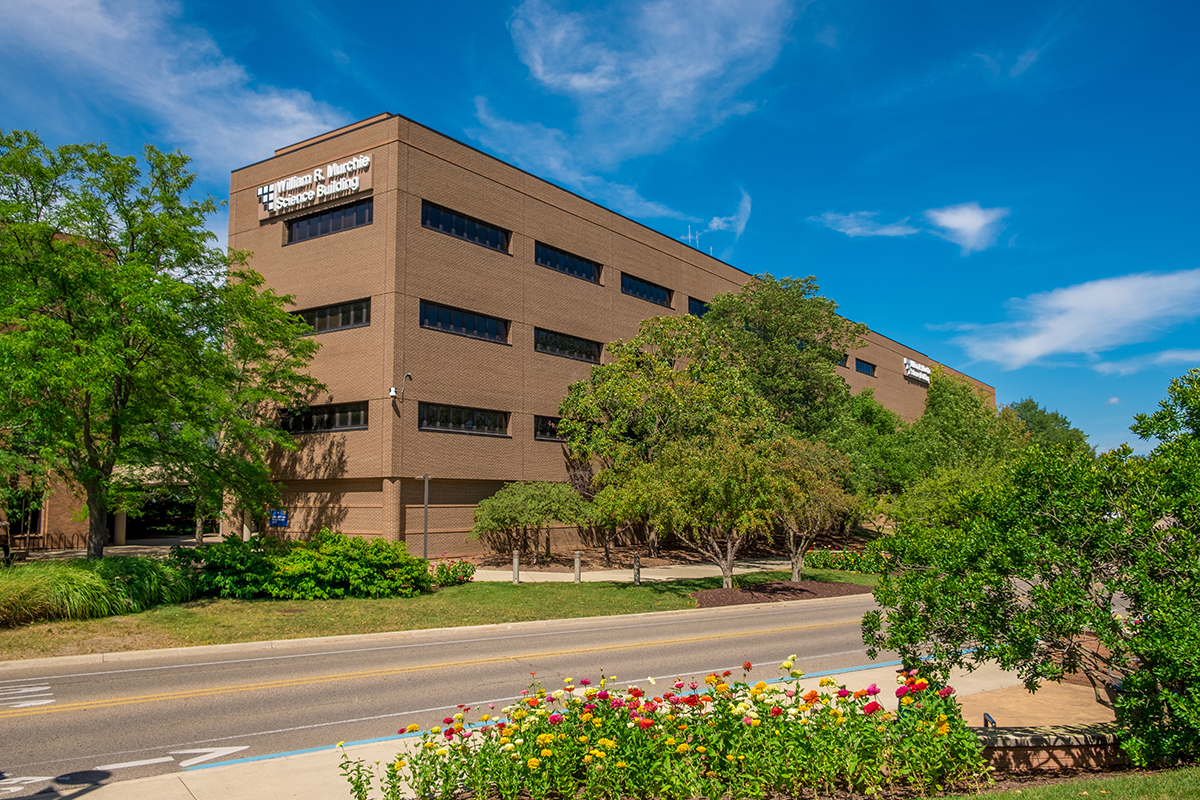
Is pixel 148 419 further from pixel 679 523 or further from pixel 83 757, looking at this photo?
pixel 679 523

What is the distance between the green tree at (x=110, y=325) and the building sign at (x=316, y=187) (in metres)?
10.9

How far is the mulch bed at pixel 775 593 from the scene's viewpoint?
894 inches

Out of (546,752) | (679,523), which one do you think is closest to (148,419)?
(679,523)

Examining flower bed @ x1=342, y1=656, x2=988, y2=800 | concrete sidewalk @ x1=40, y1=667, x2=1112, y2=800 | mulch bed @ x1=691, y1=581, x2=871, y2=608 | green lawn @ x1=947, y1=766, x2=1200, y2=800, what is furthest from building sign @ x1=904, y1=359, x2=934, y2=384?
flower bed @ x1=342, y1=656, x2=988, y2=800

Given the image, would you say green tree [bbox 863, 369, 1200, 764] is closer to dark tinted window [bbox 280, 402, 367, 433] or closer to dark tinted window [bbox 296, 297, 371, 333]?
dark tinted window [bbox 280, 402, 367, 433]


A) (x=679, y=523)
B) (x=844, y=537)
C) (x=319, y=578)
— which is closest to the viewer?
(x=319, y=578)

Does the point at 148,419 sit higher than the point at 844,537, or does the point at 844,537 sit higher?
the point at 148,419

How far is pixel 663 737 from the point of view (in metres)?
6.29

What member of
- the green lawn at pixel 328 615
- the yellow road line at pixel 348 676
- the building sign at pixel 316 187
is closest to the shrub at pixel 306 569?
the green lawn at pixel 328 615

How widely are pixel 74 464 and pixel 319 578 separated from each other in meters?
6.85

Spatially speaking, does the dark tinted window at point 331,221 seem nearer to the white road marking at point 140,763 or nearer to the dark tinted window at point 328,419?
the dark tinted window at point 328,419

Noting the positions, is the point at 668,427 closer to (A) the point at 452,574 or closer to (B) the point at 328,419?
(A) the point at 452,574

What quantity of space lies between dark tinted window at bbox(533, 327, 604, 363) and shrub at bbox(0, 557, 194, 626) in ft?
70.4

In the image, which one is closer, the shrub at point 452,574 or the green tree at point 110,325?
the green tree at point 110,325
